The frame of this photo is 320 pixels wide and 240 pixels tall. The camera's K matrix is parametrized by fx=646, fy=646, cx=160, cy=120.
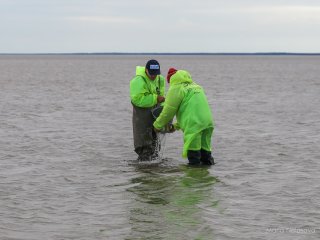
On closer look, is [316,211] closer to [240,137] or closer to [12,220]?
[12,220]

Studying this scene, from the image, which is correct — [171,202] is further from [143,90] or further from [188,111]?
[143,90]

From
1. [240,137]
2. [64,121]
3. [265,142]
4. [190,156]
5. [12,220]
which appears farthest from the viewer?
[64,121]

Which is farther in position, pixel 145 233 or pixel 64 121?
pixel 64 121

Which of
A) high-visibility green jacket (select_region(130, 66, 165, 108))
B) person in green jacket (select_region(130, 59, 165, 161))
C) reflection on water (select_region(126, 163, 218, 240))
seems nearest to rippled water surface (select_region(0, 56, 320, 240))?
reflection on water (select_region(126, 163, 218, 240))

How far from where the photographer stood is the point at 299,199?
344 inches

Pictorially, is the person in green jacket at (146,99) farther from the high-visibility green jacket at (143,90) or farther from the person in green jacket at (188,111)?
the person in green jacket at (188,111)

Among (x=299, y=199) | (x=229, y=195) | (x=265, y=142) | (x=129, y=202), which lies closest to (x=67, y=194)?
(x=129, y=202)

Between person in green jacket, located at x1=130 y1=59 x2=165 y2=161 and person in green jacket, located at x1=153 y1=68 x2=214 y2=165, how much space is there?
1.44ft

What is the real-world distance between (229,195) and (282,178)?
160 centimetres

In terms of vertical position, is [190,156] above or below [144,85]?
below

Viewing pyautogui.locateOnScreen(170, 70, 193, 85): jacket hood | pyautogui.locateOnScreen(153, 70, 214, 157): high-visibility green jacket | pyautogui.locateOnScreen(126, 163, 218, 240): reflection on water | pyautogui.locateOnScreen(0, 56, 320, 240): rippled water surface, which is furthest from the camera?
pyautogui.locateOnScreen(170, 70, 193, 85): jacket hood

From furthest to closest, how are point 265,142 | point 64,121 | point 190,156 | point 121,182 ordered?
point 64,121 < point 265,142 < point 190,156 < point 121,182

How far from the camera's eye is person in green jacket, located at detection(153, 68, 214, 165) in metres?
10.2

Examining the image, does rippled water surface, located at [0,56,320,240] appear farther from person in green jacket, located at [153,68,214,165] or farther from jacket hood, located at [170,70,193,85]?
jacket hood, located at [170,70,193,85]
